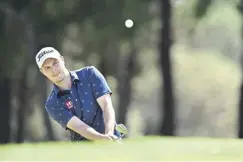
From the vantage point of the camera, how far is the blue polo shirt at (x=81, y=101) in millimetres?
5242

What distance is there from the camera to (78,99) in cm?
524

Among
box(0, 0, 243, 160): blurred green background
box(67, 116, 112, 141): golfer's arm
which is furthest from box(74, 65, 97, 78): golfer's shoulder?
Answer: box(0, 0, 243, 160): blurred green background

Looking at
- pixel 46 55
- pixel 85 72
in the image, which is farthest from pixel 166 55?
pixel 46 55

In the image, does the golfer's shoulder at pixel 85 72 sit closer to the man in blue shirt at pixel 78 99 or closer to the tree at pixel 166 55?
the man in blue shirt at pixel 78 99

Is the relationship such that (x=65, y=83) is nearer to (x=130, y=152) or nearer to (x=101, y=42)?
(x=130, y=152)

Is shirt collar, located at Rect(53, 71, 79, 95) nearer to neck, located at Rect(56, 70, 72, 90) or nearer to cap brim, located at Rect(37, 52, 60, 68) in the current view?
neck, located at Rect(56, 70, 72, 90)

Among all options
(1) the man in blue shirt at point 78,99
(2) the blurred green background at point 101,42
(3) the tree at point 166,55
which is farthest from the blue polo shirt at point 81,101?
(3) the tree at point 166,55

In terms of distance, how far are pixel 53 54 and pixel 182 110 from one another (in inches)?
1474

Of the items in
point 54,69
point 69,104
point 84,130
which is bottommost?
point 84,130

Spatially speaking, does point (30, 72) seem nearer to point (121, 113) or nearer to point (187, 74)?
point (121, 113)

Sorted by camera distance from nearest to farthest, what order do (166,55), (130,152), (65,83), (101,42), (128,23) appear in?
(130,152) < (65,83) < (128,23) < (101,42) < (166,55)

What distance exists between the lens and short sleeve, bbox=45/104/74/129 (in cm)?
523

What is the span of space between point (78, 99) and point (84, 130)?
232 mm

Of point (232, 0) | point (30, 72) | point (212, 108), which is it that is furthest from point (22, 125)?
point (212, 108)
